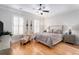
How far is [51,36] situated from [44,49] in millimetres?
327

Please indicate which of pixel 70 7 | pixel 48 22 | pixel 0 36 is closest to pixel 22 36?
pixel 0 36

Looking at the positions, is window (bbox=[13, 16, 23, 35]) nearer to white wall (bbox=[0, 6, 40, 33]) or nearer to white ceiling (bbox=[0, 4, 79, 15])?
white wall (bbox=[0, 6, 40, 33])

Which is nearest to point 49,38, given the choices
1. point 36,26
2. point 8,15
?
point 36,26

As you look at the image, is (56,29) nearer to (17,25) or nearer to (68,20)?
(68,20)

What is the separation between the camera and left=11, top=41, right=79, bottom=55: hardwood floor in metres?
2.28

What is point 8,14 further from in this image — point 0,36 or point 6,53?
point 6,53

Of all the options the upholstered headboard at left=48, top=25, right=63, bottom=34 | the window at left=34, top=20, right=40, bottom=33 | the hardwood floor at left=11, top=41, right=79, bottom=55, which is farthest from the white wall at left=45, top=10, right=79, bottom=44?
the hardwood floor at left=11, top=41, right=79, bottom=55

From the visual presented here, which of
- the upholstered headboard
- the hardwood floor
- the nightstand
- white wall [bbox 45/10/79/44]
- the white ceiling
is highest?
the white ceiling

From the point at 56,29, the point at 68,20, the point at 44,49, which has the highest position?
the point at 68,20

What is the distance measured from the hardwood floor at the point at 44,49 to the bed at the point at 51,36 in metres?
0.09

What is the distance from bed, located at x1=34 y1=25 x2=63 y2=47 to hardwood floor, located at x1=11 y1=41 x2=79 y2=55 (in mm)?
92

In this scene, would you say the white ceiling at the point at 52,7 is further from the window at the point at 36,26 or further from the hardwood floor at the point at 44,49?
the hardwood floor at the point at 44,49

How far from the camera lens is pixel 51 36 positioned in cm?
230

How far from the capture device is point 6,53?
2258 mm
